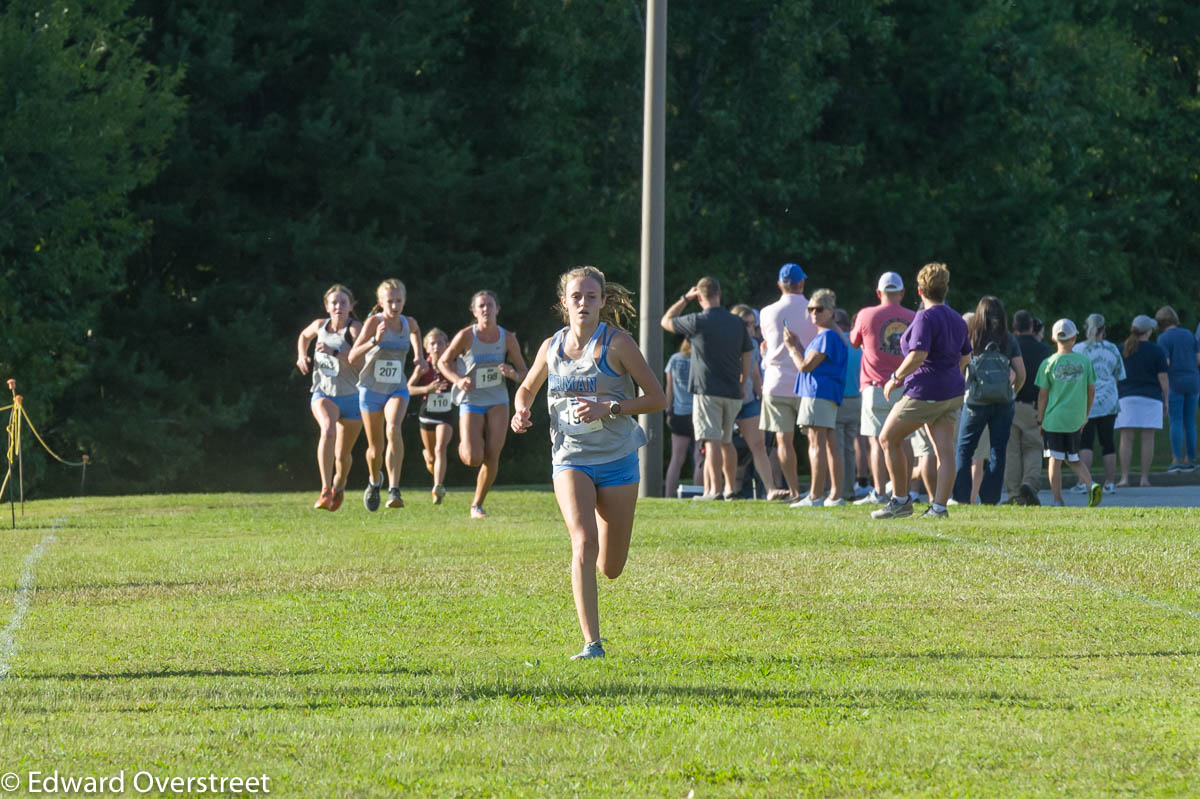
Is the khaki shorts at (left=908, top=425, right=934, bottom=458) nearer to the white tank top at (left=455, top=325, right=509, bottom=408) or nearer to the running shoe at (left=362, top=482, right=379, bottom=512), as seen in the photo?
the white tank top at (left=455, top=325, right=509, bottom=408)

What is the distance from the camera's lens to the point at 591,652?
8461 mm

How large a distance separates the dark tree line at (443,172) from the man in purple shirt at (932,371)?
60.2 feet

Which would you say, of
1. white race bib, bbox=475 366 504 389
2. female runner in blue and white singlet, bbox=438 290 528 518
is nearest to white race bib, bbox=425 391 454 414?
female runner in blue and white singlet, bbox=438 290 528 518

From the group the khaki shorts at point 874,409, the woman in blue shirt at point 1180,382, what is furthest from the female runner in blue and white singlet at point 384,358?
the woman in blue shirt at point 1180,382

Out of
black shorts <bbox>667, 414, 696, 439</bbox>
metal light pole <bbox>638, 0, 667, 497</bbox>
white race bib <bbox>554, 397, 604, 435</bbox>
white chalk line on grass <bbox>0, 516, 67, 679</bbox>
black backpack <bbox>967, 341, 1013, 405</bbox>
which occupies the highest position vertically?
metal light pole <bbox>638, 0, 667, 497</bbox>

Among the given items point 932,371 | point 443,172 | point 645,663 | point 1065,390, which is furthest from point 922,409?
point 443,172

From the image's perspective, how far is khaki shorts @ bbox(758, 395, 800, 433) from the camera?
17.7m

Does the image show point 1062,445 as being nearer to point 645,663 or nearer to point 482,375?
point 482,375

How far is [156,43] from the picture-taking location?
3406 cm

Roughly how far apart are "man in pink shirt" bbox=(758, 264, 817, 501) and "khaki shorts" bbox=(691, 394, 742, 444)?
0.47m

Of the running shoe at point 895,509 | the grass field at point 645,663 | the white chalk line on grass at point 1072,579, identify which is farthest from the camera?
the running shoe at point 895,509

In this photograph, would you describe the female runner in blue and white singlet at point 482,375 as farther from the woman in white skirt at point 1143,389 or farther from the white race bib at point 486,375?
the woman in white skirt at point 1143,389

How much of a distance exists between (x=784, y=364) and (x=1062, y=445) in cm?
298

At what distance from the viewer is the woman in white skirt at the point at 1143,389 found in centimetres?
2162
